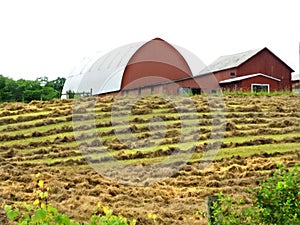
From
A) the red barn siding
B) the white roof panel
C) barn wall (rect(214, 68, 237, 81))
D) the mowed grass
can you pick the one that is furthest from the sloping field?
the white roof panel

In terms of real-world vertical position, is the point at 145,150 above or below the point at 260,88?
below

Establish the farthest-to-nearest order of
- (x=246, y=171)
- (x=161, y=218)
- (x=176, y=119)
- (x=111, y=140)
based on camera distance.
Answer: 1. (x=176, y=119)
2. (x=111, y=140)
3. (x=246, y=171)
4. (x=161, y=218)

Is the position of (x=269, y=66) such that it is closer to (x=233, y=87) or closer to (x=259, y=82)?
(x=259, y=82)

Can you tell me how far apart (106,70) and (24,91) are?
316 inches

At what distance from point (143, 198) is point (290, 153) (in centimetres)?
602

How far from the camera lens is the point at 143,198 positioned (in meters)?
11.1

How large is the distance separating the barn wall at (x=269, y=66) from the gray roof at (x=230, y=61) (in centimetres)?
32

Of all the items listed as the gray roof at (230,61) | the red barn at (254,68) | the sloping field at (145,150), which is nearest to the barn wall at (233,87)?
the red barn at (254,68)

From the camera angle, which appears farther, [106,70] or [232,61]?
[232,61]

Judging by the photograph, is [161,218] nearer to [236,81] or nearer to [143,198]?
[143,198]

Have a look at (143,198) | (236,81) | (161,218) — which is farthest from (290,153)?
(236,81)

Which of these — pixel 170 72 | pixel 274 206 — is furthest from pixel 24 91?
pixel 274 206

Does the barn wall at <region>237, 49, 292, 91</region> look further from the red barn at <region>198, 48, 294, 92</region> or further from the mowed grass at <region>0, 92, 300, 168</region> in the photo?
the mowed grass at <region>0, 92, 300, 168</region>

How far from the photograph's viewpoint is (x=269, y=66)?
120ft
